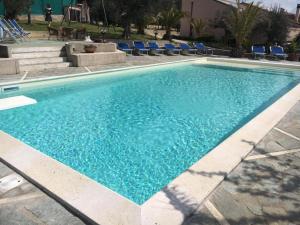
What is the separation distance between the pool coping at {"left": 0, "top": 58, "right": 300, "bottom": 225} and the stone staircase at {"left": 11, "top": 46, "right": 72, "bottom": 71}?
26.6ft

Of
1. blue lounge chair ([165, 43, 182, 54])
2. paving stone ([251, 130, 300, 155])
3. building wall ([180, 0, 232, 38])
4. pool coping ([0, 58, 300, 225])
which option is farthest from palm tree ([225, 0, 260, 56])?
pool coping ([0, 58, 300, 225])

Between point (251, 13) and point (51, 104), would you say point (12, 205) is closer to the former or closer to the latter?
point (51, 104)

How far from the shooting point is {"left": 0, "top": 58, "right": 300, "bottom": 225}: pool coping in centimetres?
358

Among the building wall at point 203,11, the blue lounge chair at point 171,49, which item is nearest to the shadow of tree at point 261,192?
the blue lounge chair at point 171,49

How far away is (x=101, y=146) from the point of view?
21.6 feet

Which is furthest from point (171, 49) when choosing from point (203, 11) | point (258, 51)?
point (203, 11)

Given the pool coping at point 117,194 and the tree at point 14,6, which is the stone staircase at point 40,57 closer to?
the pool coping at point 117,194

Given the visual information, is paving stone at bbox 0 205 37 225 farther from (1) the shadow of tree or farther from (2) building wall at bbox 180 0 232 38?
(2) building wall at bbox 180 0 232 38

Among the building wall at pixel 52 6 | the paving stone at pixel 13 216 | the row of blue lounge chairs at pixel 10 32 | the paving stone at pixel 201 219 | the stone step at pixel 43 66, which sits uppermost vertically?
the building wall at pixel 52 6

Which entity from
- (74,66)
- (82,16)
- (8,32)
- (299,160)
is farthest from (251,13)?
(82,16)

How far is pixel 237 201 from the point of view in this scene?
12.8ft

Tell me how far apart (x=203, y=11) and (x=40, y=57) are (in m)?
23.8

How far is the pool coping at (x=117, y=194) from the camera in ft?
11.7

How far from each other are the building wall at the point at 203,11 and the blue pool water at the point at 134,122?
721 inches
